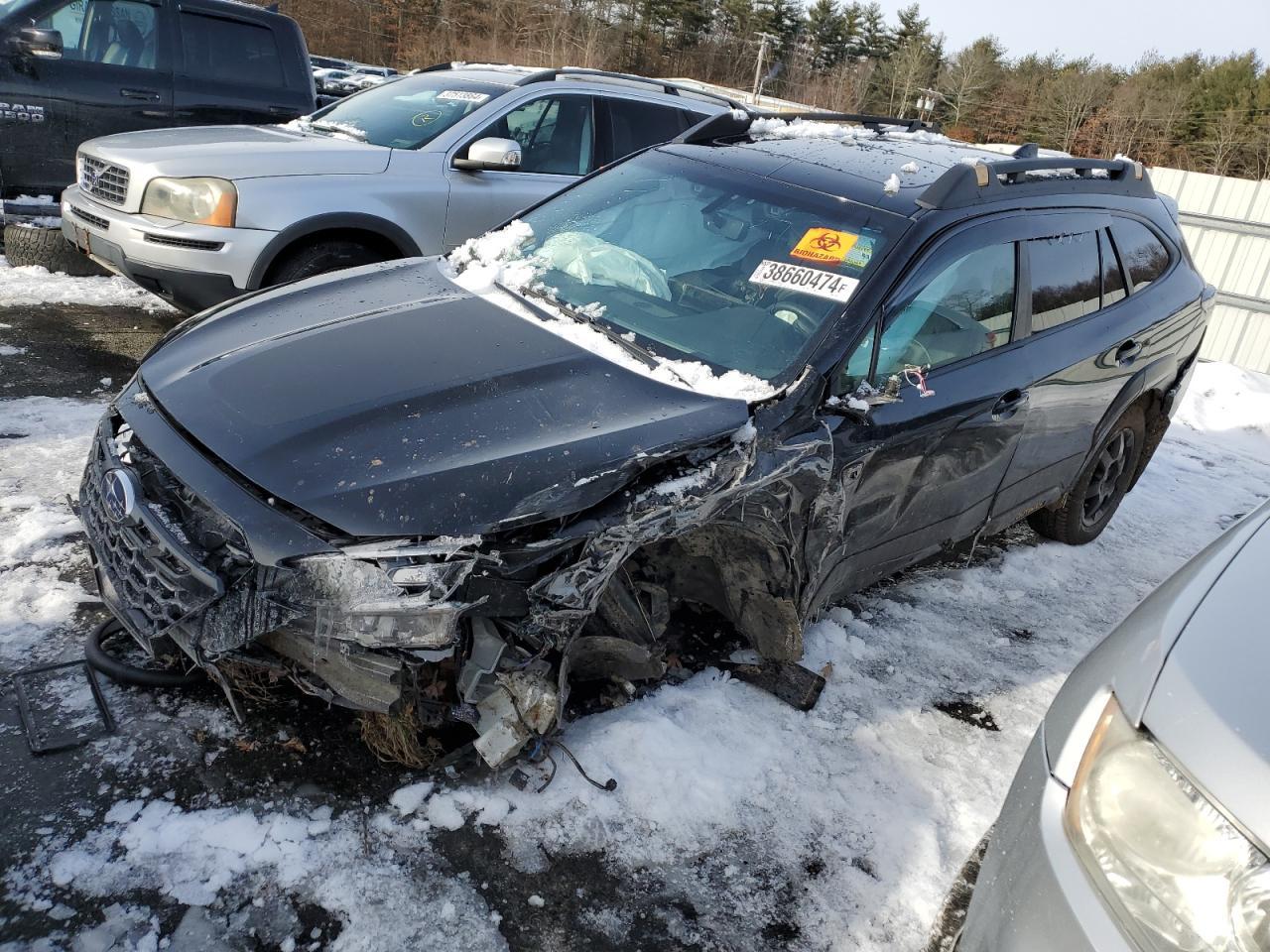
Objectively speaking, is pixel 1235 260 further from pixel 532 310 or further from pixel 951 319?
pixel 532 310

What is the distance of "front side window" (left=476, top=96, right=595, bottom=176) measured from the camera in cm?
596

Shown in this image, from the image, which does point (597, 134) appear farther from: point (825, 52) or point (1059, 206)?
point (825, 52)

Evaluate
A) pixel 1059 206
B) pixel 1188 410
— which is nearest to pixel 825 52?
pixel 1188 410

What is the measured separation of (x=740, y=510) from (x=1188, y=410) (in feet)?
22.9

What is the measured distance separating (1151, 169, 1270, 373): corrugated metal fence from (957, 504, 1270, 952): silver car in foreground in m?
11.2

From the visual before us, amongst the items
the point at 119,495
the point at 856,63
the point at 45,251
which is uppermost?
the point at 856,63

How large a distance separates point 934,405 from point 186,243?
13.3ft

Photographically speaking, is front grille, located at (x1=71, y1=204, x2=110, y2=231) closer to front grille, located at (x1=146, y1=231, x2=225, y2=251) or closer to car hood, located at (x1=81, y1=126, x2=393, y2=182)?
car hood, located at (x1=81, y1=126, x2=393, y2=182)

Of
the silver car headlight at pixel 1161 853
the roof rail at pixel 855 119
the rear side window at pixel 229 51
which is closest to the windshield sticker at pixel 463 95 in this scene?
the roof rail at pixel 855 119

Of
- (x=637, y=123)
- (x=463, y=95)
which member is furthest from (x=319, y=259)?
(x=637, y=123)

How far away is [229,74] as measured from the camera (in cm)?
788

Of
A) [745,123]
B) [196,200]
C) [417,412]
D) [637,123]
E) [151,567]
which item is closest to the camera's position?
[151,567]

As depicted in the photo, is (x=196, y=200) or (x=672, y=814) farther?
(x=196, y=200)

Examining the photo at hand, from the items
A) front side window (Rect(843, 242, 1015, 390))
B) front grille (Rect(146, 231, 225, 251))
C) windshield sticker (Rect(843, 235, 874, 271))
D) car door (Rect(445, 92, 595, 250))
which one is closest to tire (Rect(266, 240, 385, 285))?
front grille (Rect(146, 231, 225, 251))
